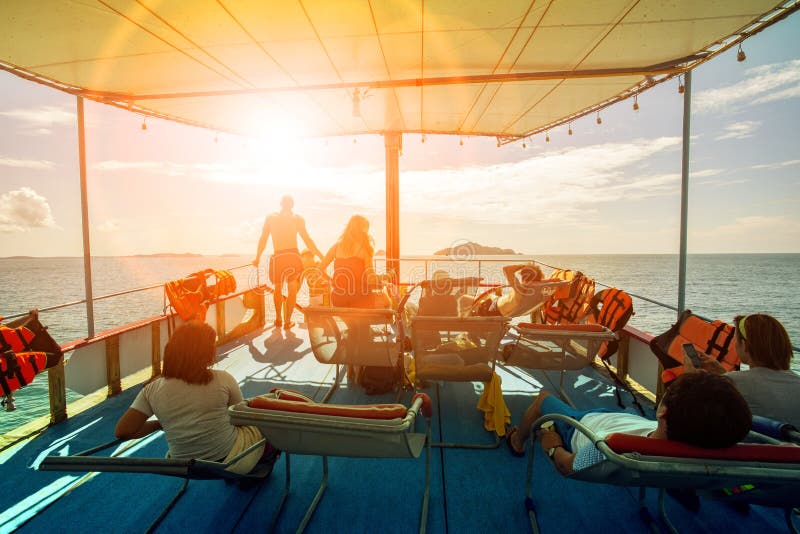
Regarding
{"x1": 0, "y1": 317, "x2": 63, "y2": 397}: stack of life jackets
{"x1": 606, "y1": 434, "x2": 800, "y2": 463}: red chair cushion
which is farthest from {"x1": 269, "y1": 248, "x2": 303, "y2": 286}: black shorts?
{"x1": 606, "y1": 434, "x2": 800, "y2": 463}: red chair cushion

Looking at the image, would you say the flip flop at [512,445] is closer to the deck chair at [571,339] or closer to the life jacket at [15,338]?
the deck chair at [571,339]

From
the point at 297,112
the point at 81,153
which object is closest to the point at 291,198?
the point at 297,112

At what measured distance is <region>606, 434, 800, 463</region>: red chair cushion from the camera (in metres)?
1.09

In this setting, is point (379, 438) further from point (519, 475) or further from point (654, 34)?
point (654, 34)

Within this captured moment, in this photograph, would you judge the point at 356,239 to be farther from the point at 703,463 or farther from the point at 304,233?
the point at 703,463

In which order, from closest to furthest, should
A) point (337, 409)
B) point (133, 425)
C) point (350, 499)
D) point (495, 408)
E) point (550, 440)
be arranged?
point (337, 409) < point (133, 425) < point (550, 440) < point (350, 499) < point (495, 408)

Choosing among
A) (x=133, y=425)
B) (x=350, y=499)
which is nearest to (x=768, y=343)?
(x=350, y=499)

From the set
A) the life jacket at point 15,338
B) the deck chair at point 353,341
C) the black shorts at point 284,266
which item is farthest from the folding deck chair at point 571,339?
the life jacket at point 15,338

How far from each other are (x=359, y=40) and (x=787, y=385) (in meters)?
3.44

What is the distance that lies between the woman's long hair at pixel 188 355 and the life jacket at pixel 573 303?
365 cm

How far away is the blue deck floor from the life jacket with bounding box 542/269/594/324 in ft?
6.87

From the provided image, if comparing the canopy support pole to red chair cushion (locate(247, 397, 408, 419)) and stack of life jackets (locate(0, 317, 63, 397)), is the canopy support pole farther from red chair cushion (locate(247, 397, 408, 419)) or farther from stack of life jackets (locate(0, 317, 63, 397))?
red chair cushion (locate(247, 397, 408, 419))

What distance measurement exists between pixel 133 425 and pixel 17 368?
1581mm

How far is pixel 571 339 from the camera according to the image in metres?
2.70
